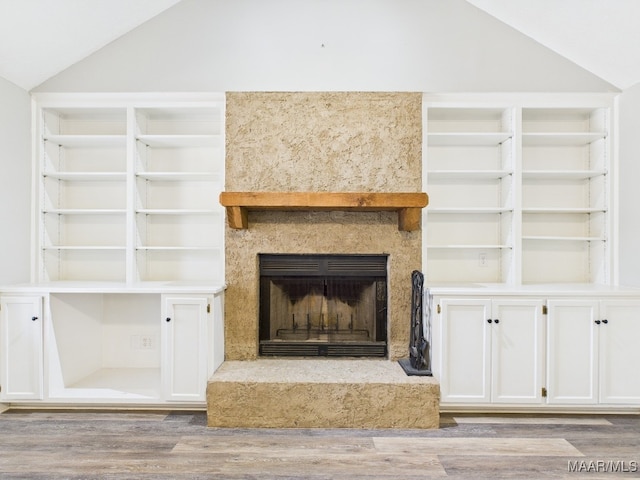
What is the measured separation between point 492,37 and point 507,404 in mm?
2822

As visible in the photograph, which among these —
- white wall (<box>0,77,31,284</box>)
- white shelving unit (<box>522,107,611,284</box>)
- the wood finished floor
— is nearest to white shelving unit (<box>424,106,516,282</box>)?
white shelving unit (<box>522,107,611,284</box>)

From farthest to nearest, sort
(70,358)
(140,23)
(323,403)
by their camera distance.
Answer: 1. (140,23)
2. (70,358)
3. (323,403)

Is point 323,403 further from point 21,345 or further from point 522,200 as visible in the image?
point 522,200

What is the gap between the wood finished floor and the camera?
2.02 m

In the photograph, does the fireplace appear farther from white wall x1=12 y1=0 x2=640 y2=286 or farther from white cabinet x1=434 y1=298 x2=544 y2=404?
white wall x1=12 y1=0 x2=640 y2=286

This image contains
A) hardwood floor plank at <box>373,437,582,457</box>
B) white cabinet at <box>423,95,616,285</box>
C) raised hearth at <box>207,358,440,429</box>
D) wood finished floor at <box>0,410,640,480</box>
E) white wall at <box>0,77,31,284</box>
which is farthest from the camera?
white cabinet at <box>423,95,616,285</box>

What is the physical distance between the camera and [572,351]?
2.61 meters

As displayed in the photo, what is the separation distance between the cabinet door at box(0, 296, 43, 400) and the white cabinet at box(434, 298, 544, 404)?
2.81 m

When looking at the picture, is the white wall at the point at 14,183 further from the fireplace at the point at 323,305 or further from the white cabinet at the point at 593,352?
the white cabinet at the point at 593,352

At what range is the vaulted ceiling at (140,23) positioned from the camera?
8.29 ft

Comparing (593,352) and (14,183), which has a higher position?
(14,183)

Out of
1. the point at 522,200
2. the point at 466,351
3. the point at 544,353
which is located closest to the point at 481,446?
the point at 466,351

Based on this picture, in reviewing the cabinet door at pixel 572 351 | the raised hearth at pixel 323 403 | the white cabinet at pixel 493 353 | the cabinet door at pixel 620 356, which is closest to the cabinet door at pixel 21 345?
the raised hearth at pixel 323 403

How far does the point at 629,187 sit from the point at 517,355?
1592mm
